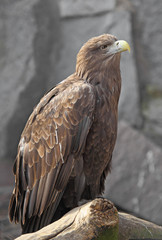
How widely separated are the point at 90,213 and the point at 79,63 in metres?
1.13

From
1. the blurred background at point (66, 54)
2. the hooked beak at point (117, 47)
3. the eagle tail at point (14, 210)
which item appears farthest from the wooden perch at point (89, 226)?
the blurred background at point (66, 54)

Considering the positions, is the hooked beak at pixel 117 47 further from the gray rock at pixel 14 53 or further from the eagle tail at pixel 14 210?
the gray rock at pixel 14 53

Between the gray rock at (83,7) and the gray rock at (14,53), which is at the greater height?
the gray rock at (83,7)

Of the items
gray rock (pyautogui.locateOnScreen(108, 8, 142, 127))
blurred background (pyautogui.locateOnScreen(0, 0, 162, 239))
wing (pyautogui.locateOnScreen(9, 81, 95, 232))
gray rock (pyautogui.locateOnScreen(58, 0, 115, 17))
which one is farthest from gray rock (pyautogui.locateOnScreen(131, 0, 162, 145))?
wing (pyautogui.locateOnScreen(9, 81, 95, 232))

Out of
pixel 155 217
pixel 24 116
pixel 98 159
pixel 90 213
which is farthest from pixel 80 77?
pixel 24 116

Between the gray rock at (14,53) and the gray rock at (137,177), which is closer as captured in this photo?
the gray rock at (137,177)

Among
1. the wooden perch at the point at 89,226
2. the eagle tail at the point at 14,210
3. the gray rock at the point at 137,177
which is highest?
the wooden perch at the point at 89,226

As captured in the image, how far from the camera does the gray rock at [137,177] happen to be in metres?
4.91

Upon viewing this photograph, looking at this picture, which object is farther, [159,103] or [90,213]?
[159,103]

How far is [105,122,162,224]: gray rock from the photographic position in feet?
16.1

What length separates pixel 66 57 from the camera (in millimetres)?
6168

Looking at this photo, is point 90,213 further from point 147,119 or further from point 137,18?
point 137,18

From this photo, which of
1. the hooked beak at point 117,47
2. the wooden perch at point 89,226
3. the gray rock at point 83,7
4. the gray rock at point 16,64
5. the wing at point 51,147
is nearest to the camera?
the wooden perch at point 89,226

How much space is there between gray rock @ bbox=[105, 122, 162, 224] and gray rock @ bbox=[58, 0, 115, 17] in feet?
5.70
